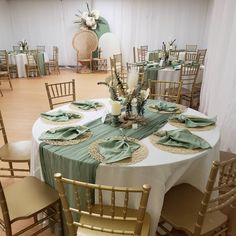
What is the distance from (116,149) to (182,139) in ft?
1.42

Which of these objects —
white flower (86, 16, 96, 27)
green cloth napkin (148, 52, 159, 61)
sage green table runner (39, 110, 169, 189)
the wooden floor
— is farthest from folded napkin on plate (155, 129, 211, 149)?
white flower (86, 16, 96, 27)

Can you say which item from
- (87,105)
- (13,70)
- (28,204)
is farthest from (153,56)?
(28,204)

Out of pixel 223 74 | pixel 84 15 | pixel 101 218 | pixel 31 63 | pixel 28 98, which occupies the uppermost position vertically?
pixel 84 15

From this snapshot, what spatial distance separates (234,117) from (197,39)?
16.7 ft

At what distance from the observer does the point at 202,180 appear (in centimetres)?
162

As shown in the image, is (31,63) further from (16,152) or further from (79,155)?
(79,155)

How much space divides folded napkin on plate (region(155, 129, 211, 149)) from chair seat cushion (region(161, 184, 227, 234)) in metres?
0.31

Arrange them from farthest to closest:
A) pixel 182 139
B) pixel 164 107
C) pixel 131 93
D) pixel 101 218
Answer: pixel 164 107 → pixel 131 93 → pixel 182 139 → pixel 101 218

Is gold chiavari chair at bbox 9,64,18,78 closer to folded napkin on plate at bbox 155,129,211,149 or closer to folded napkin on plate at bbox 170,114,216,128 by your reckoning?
folded napkin on plate at bbox 170,114,216,128

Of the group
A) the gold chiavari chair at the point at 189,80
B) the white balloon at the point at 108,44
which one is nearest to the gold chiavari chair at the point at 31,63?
the white balloon at the point at 108,44

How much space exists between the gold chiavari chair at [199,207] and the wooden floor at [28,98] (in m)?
0.64

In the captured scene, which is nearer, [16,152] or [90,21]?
[16,152]

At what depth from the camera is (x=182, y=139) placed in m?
1.56

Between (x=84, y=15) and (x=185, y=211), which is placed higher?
(x=84, y=15)
